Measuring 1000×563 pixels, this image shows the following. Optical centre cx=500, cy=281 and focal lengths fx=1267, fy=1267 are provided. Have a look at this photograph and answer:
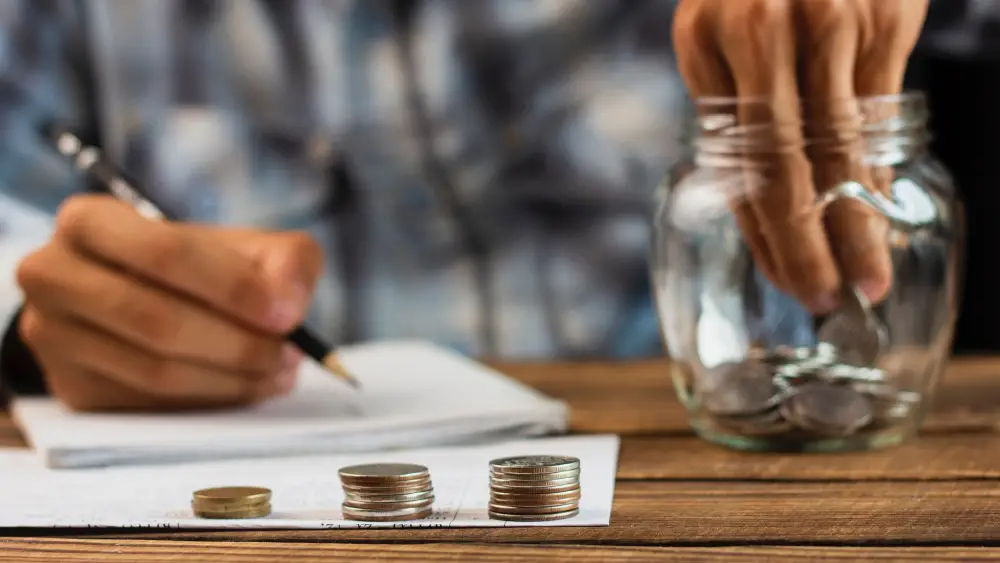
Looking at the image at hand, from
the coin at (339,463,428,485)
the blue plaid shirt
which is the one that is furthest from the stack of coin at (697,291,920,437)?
the blue plaid shirt

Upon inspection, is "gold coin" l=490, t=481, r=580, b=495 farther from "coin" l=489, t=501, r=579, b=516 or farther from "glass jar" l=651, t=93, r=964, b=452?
"glass jar" l=651, t=93, r=964, b=452

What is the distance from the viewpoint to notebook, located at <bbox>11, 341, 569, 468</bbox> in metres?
0.81

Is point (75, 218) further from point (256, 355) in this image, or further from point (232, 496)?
point (232, 496)

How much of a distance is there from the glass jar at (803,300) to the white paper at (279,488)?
10 centimetres

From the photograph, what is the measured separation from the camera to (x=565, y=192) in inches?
61.6

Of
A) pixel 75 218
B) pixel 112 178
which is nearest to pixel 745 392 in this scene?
pixel 75 218

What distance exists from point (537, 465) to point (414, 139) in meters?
1.00

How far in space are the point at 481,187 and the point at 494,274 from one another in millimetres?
113

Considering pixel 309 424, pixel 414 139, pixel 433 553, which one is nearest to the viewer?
pixel 433 553

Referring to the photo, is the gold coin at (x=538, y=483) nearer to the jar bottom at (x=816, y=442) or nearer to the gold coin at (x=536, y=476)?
the gold coin at (x=536, y=476)

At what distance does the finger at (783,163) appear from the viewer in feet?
2.37

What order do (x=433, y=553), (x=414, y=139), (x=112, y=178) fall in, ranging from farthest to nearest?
1. (x=414, y=139)
2. (x=112, y=178)
3. (x=433, y=553)

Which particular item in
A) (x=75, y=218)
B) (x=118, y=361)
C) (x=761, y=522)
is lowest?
(x=761, y=522)

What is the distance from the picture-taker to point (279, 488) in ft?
2.33
